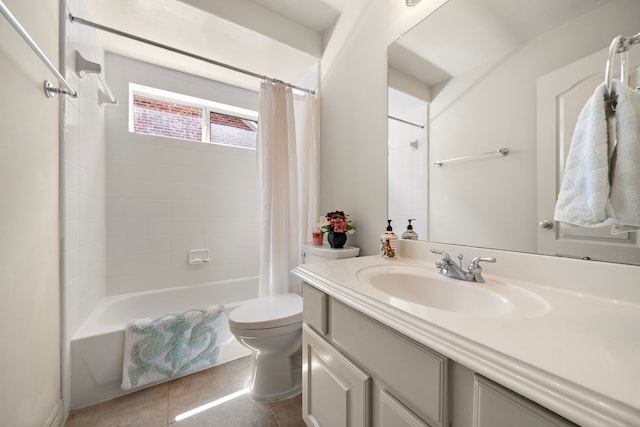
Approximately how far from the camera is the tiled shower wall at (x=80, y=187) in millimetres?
1200

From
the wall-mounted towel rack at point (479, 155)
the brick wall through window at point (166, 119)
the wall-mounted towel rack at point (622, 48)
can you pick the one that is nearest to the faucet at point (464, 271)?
the wall-mounted towel rack at point (479, 155)

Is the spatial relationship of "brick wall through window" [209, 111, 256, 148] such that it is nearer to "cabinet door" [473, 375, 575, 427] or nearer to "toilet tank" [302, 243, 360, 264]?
"toilet tank" [302, 243, 360, 264]

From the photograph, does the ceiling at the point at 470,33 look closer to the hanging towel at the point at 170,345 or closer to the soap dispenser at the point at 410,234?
the soap dispenser at the point at 410,234

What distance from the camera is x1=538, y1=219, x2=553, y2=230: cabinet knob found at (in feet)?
2.44

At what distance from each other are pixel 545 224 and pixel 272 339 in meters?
1.29

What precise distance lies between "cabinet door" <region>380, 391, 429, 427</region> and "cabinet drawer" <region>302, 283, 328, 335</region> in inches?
10.6

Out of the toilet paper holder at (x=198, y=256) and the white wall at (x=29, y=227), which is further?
the toilet paper holder at (x=198, y=256)

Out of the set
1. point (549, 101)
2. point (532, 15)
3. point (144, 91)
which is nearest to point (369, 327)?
point (549, 101)

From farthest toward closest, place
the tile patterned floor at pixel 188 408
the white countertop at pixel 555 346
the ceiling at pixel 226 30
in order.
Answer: the ceiling at pixel 226 30, the tile patterned floor at pixel 188 408, the white countertop at pixel 555 346

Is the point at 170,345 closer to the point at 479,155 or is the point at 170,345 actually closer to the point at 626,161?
the point at 479,155

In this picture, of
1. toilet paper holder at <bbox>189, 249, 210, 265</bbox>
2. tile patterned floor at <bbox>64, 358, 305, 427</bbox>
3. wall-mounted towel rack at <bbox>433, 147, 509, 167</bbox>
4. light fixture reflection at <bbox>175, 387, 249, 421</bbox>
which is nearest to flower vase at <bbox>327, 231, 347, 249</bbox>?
wall-mounted towel rack at <bbox>433, 147, 509, 167</bbox>

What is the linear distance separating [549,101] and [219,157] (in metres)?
2.27

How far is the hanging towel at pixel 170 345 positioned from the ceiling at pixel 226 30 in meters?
1.81

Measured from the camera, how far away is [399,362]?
552 mm
